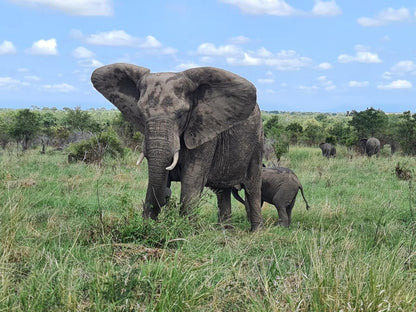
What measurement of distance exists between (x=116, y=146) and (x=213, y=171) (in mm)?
10539

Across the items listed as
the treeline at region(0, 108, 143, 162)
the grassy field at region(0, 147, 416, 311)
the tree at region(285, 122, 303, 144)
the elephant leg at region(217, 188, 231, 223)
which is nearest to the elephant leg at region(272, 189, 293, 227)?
the grassy field at region(0, 147, 416, 311)

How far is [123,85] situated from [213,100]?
109 centimetres

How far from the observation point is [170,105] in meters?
5.28

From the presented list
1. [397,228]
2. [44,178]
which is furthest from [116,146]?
[397,228]

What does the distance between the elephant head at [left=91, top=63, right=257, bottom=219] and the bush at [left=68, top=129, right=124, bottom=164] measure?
27.6ft

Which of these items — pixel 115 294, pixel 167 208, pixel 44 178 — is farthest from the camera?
pixel 44 178

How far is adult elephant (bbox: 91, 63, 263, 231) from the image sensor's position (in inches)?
205

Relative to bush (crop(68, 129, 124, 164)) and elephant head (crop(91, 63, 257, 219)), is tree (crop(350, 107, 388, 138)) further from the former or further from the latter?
elephant head (crop(91, 63, 257, 219))

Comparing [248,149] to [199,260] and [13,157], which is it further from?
[13,157]

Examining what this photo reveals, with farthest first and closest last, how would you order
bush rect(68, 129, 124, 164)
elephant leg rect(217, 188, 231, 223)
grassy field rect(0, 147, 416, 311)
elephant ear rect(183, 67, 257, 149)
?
bush rect(68, 129, 124, 164) < elephant leg rect(217, 188, 231, 223) < elephant ear rect(183, 67, 257, 149) < grassy field rect(0, 147, 416, 311)

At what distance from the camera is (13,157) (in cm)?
1418

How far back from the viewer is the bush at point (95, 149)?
14974mm

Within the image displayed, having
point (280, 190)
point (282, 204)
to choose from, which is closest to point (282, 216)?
point (282, 204)

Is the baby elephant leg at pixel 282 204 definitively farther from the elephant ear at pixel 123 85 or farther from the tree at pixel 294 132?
the tree at pixel 294 132
